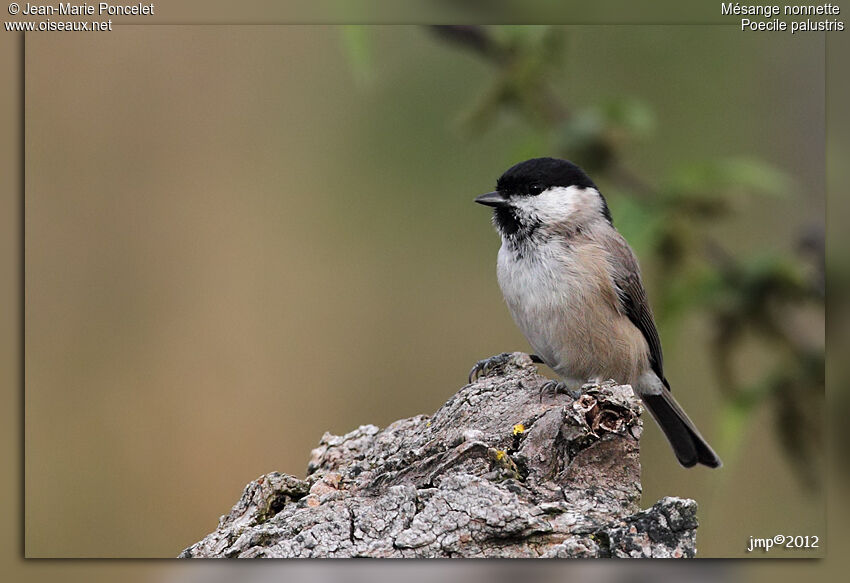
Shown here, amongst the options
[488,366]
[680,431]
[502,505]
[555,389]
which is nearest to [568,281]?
[488,366]

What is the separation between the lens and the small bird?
286cm

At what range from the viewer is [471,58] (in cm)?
265

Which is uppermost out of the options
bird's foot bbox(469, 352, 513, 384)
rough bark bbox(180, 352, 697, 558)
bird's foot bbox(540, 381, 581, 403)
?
bird's foot bbox(469, 352, 513, 384)

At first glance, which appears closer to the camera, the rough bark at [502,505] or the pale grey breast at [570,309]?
the rough bark at [502,505]

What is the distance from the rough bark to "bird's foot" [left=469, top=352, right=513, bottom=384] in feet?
1.31

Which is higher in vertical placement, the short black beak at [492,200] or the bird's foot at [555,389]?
the short black beak at [492,200]

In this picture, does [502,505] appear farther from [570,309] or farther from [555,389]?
[570,309]

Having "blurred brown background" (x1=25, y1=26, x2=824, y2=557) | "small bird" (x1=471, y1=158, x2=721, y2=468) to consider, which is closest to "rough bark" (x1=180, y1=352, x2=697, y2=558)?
"blurred brown background" (x1=25, y1=26, x2=824, y2=557)

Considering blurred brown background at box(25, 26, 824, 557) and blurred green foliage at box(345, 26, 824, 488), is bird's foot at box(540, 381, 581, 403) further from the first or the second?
blurred green foliage at box(345, 26, 824, 488)

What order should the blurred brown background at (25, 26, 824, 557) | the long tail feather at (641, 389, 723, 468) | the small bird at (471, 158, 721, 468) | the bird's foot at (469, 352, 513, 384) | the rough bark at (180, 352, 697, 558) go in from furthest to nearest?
the long tail feather at (641, 389, 723, 468) < the small bird at (471, 158, 721, 468) < the bird's foot at (469, 352, 513, 384) < the blurred brown background at (25, 26, 824, 557) < the rough bark at (180, 352, 697, 558)

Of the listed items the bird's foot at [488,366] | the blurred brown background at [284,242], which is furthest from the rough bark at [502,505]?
the bird's foot at [488,366]

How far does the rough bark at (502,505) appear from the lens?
212 cm

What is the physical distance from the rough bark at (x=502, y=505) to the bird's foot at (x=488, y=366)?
0.40 metres

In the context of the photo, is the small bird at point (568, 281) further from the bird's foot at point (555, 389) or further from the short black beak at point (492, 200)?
the bird's foot at point (555, 389)
